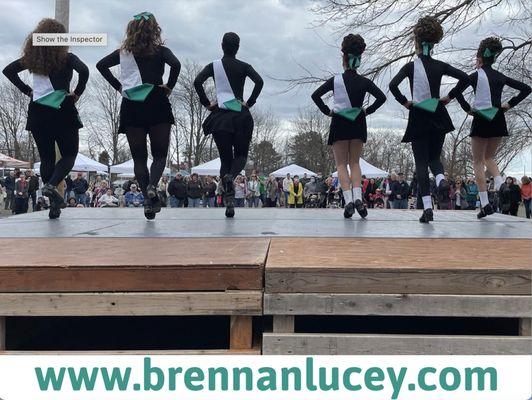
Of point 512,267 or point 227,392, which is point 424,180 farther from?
point 227,392

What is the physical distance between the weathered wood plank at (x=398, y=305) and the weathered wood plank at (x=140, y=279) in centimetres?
19

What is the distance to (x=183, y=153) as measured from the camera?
5478 cm

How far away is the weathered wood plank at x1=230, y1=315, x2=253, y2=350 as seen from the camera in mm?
2752

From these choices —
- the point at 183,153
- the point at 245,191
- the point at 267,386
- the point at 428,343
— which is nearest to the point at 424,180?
the point at 428,343

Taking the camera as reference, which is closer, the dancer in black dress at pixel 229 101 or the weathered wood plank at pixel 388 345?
the weathered wood plank at pixel 388 345

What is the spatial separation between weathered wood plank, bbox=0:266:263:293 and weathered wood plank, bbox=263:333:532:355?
0.32 metres

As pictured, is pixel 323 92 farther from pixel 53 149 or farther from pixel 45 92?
pixel 53 149

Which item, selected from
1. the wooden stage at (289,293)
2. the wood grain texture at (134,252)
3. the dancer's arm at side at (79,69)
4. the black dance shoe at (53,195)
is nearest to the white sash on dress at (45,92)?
the dancer's arm at side at (79,69)

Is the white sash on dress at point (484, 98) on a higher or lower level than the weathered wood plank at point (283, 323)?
higher

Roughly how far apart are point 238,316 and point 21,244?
175cm

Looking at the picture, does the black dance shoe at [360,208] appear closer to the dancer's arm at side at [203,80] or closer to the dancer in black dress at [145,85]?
the dancer's arm at side at [203,80]

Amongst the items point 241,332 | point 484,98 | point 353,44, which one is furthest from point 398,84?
point 241,332

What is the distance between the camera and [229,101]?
5555 millimetres

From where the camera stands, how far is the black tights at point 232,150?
570 cm
